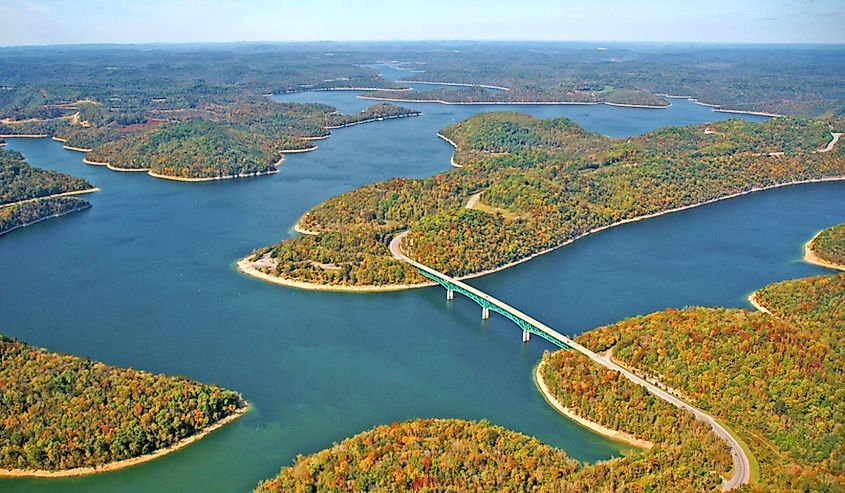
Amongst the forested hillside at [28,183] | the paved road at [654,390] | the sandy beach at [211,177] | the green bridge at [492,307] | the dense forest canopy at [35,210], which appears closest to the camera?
the paved road at [654,390]

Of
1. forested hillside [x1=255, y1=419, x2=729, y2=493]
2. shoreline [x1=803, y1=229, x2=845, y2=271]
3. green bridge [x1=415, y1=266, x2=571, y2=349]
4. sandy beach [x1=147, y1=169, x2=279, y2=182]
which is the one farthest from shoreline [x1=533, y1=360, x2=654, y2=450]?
sandy beach [x1=147, y1=169, x2=279, y2=182]

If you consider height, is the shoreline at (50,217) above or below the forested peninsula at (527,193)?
below

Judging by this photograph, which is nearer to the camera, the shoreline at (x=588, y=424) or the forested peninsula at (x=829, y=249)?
the shoreline at (x=588, y=424)

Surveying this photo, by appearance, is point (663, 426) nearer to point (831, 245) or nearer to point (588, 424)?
point (588, 424)

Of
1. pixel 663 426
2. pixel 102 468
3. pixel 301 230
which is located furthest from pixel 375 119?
pixel 663 426

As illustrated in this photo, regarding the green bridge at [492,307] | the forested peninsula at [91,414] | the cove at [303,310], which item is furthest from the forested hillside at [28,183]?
the green bridge at [492,307]

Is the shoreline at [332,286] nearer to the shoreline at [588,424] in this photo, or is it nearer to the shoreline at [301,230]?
the shoreline at [301,230]

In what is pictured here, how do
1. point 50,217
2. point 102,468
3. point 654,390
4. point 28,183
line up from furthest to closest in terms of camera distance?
point 28,183 < point 50,217 < point 654,390 < point 102,468
